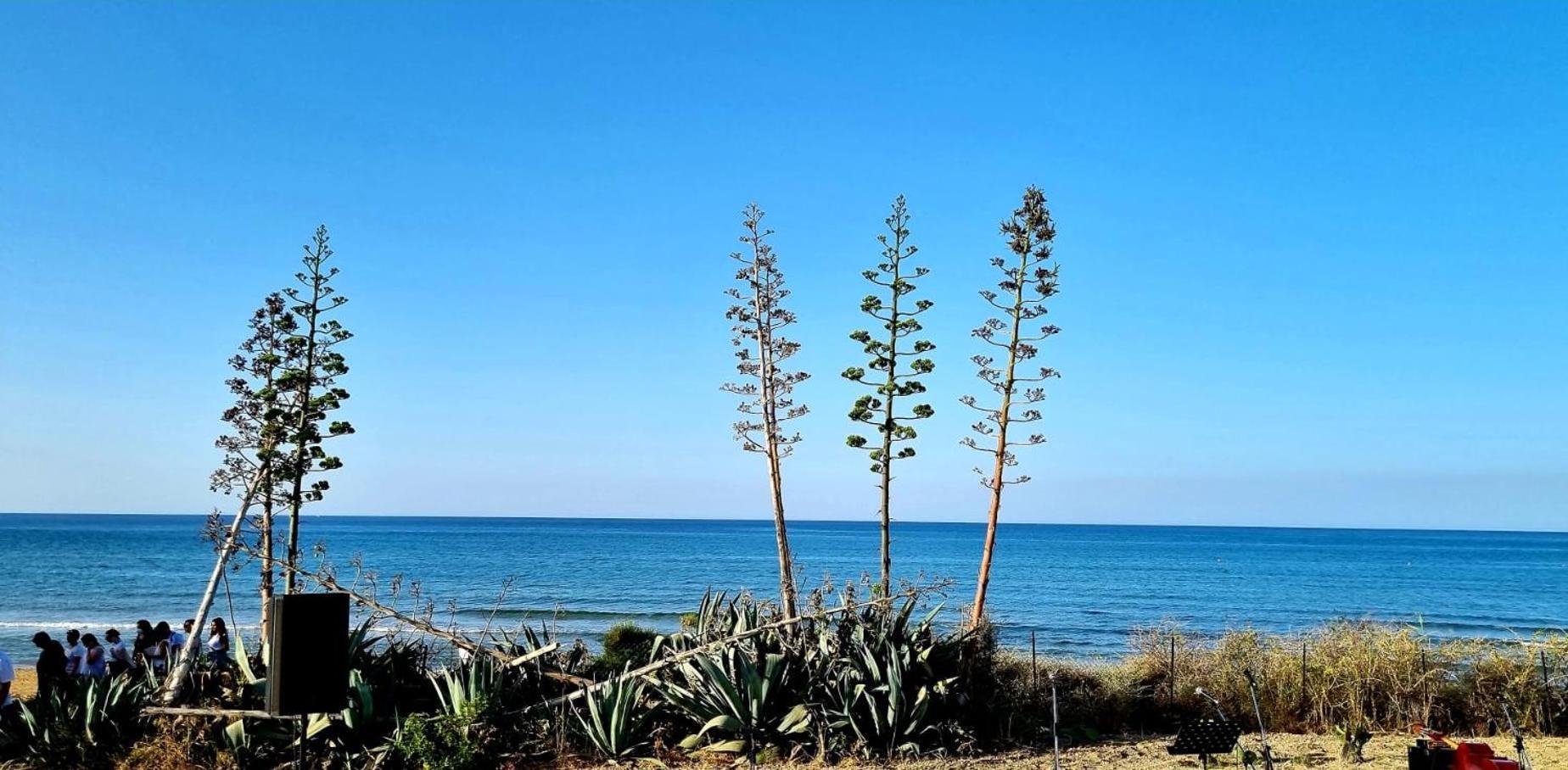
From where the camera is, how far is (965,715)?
37.1 feet

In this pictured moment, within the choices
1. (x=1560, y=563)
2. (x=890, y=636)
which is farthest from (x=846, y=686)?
(x=1560, y=563)

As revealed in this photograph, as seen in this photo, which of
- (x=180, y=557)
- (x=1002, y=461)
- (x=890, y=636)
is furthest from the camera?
(x=180, y=557)

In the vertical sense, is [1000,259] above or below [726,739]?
above

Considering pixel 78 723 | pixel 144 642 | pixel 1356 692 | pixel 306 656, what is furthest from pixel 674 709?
pixel 144 642

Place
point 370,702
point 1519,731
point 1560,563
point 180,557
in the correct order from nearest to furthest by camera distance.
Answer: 1. point 370,702
2. point 1519,731
3. point 180,557
4. point 1560,563

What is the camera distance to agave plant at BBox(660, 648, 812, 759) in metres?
10.5

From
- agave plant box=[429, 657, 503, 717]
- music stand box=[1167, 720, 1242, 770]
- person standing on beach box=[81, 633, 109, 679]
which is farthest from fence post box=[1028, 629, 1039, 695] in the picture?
person standing on beach box=[81, 633, 109, 679]

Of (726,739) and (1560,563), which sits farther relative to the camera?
(1560,563)

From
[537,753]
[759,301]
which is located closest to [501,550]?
Answer: [759,301]

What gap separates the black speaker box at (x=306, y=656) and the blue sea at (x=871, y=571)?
7.92 ft

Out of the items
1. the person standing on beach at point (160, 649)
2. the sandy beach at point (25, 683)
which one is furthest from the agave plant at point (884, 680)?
the sandy beach at point (25, 683)

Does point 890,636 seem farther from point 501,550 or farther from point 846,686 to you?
point 501,550

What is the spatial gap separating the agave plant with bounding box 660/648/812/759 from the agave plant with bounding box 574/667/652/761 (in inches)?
17.3

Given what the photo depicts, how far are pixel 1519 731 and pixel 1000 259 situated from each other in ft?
35.1
